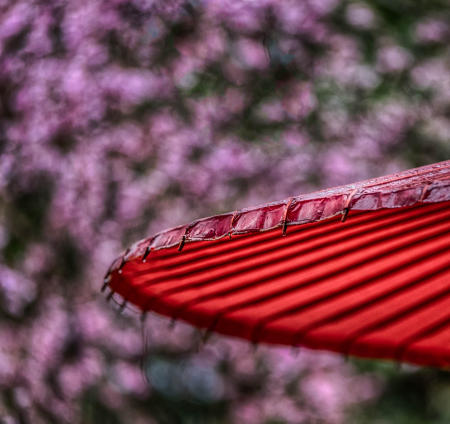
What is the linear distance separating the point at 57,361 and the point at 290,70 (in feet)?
5.90

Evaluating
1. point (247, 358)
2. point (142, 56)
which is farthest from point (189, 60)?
point (247, 358)

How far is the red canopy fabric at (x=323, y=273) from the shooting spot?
813 millimetres

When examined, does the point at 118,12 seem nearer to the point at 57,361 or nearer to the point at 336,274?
the point at 57,361

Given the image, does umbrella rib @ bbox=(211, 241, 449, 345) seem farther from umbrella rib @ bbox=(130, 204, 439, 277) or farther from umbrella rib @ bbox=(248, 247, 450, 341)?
umbrella rib @ bbox=(130, 204, 439, 277)

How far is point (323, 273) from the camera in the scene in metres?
1.04

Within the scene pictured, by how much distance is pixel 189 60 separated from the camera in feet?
8.52

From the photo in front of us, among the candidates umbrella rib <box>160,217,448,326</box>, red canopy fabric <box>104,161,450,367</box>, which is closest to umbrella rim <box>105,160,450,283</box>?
red canopy fabric <box>104,161,450,367</box>

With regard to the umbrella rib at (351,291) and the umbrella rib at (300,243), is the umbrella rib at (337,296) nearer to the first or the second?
A: the umbrella rib at (351,291)

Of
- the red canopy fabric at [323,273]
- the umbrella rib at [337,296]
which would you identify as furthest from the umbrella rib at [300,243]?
the umbrella rib at [337,296]

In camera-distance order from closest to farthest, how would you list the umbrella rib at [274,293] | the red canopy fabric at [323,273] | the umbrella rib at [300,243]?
1. the red canopy fabric at [323,273]
2. the umbrella rib at [274,293]
3. the umbrella rib at [300,243]

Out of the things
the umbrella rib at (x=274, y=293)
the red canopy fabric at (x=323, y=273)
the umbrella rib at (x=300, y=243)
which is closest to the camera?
the red canopy fabric at (x=323, y=273)

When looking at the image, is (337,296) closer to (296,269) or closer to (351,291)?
(351,291)

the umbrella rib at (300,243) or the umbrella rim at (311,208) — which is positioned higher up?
the umbrella rim at (311,208)

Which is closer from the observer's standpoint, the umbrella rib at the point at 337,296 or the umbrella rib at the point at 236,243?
the umbrella rib at the point at 337,296
